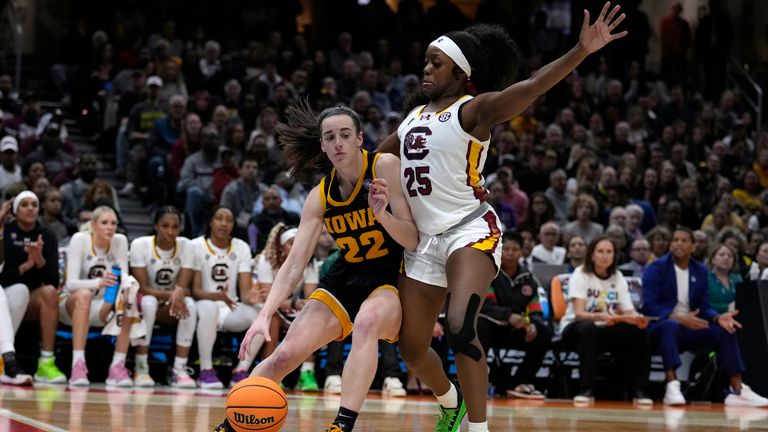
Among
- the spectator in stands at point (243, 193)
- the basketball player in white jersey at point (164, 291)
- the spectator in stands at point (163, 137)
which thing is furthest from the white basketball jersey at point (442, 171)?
the spectator in stands at point (163, 137)

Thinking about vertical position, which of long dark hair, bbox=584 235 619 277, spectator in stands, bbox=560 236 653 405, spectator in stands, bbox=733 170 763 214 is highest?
spectator in stands, bbox=733 170 763 214

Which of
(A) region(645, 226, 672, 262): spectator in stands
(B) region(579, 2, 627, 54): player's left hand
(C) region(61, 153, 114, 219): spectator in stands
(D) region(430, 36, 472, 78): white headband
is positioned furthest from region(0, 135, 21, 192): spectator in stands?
(B) region(579, 2, 627, 54): player's left hand

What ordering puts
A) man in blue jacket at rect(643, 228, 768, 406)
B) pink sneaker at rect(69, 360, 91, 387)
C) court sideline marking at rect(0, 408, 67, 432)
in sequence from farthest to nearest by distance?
man in blue jacket at rect(643, 228, 768, 406)
pink sneaker at rect(69, 360, 91, 387)
court sideline marking at rect(0, 408, 67, 432)

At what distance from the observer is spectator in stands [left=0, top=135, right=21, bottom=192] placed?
1266 cm

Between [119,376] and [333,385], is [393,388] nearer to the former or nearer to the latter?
[333,385]

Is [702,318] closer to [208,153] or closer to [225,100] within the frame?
[208,153]

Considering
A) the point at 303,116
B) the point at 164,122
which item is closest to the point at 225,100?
the point at 164,122

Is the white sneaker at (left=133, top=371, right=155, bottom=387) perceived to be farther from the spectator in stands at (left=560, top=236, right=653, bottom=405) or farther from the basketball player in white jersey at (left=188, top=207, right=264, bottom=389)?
the spectator in stands at (left=560, top=236, right=653, bottom=405)

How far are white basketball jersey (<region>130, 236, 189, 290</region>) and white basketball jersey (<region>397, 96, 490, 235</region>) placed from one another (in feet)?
17.1

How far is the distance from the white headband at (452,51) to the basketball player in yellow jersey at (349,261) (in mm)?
574

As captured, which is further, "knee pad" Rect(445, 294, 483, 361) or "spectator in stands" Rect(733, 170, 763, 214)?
"spectator in stands" Rect(733, 170, 763, 214)

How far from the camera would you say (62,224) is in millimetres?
11633

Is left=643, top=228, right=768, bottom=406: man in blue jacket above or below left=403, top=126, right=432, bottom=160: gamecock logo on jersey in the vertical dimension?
below

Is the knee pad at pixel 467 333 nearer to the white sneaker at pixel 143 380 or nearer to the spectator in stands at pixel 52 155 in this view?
the white sneaker at pixel 143 380
